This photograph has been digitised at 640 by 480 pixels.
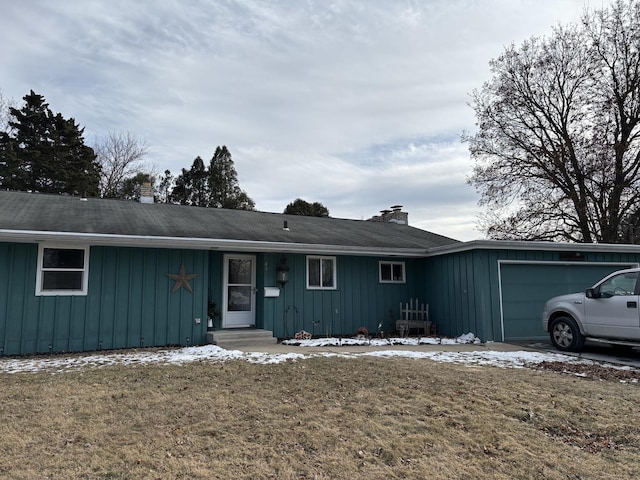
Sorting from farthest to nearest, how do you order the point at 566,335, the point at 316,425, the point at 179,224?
the point at 179,224 → the point at 566,335 → the point at 316,425

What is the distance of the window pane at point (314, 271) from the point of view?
1127 centimetres

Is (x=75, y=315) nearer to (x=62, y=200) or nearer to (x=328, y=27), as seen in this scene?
(x=62, y=200)

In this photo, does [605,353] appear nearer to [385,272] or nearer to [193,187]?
[385,272]

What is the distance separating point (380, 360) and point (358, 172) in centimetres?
1274

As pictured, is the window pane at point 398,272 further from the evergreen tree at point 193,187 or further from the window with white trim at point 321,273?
the evergreen tree at point 193,187

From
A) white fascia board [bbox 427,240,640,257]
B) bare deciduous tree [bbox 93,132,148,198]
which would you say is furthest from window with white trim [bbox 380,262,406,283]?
bare deciduous tree [bbox 93,132,148,198]

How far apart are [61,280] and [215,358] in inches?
144

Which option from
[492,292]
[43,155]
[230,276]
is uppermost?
[43,155]

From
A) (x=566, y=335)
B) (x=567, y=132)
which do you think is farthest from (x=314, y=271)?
(x=567, y=132)

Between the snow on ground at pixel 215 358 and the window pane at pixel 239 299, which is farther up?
the window pane at pixel 239 299

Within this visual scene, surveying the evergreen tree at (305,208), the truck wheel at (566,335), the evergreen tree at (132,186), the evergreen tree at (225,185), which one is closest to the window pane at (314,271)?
the truck wheel at (566,335)

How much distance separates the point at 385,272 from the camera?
12.2 meters

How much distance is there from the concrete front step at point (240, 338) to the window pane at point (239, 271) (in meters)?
1.32

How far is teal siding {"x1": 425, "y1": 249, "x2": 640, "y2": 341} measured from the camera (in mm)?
10273
